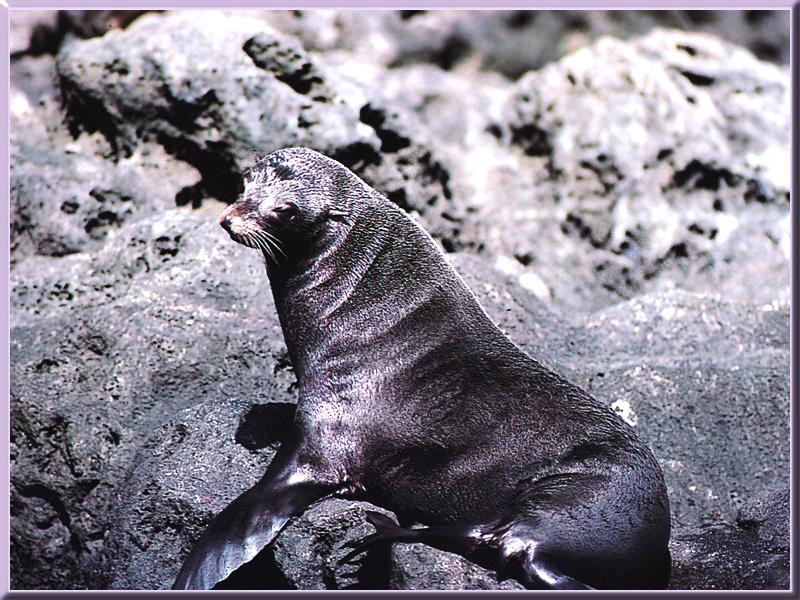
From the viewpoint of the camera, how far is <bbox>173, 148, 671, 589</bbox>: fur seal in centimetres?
337

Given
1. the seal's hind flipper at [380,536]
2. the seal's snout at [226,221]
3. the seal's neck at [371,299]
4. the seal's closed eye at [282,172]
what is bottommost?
the seal's hind flipper at [380,536]

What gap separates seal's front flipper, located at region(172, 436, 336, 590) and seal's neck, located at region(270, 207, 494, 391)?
0.34 meters

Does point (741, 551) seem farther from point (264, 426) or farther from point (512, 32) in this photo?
point (512, 32)

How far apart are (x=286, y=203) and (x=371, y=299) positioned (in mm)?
427

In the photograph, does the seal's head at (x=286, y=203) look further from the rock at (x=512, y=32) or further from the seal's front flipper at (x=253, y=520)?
the rock at (x=512, y=32)

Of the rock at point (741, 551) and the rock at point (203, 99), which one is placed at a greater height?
the rock at point (203, 99)

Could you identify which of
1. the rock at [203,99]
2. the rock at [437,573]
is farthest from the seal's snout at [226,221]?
the rock at [203,99]

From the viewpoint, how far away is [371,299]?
3764 millimetres

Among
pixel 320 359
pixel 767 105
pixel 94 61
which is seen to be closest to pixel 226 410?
pixel 320 359

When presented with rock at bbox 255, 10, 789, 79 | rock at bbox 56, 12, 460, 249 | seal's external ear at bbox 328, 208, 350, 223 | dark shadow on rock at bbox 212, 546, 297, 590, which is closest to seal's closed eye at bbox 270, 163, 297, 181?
seal's external ear at bbox 328, 208, 350, 223

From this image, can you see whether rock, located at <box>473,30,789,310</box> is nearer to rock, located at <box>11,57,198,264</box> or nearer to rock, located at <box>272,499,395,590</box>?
rock, located at <box>11,57,198,264</box>

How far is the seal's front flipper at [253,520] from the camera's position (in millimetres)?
3385

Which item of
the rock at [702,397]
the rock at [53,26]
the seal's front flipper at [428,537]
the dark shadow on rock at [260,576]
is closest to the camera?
the seal's front flipper at [428,537]

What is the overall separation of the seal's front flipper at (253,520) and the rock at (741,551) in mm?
1210
